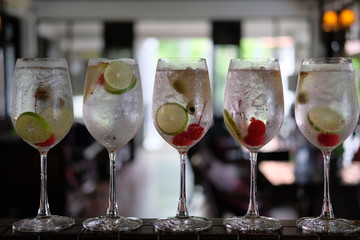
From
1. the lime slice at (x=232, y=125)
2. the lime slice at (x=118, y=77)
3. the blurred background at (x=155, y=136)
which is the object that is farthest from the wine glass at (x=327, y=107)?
the blurred background at (x=155, y=136)

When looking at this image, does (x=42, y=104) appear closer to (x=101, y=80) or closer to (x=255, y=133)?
(x=101, y=80)

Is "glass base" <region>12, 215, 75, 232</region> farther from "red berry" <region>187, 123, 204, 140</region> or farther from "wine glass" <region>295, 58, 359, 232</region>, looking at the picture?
"wine glass" <region>295, 58, 359, 232</region>

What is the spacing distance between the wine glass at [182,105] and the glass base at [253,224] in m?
0.04

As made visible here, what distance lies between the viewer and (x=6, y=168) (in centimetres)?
431

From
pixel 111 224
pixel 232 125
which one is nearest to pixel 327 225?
pixel 232 125

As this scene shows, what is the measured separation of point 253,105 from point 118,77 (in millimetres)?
252

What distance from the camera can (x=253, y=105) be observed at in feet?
3.21

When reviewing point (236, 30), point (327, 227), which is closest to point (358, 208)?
point (327, 227)

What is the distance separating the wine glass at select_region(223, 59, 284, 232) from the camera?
3.21ft

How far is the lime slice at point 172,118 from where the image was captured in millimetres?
975

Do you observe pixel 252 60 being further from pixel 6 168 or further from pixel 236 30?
pixel 236 30

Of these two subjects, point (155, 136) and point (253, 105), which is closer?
point (253, 105)

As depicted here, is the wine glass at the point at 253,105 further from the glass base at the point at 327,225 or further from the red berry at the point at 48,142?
the red berry at the point at 48,142

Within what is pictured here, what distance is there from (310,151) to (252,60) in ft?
11.8
